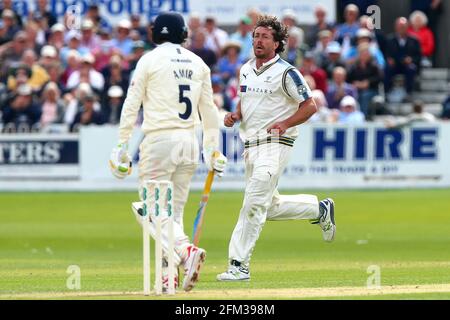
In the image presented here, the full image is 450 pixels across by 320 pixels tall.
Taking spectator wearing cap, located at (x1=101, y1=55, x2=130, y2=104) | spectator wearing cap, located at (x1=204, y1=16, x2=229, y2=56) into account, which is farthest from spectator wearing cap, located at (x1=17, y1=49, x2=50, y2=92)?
spectator wearing cap, located at (x1=204, y1=16, x2=229, y2=56)

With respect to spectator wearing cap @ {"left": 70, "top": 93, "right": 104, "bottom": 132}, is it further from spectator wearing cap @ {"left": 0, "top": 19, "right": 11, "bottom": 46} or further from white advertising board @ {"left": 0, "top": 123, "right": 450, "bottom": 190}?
spectator wearing cap @ {"left": 0, "top": 19, "right": 11, "bottom": 46}

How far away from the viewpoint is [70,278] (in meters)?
10.8

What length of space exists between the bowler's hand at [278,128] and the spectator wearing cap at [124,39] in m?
14.3

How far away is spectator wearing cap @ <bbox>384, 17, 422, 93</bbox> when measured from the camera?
2472cm

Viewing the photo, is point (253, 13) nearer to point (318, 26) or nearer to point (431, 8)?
point (318, 26)

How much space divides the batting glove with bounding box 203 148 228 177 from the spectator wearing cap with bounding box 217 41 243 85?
42.7 ft

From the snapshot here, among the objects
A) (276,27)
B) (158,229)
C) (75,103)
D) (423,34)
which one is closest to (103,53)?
(75,103)

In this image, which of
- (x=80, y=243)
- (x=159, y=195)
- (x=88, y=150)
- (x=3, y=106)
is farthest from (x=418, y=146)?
(x=159, y=195)

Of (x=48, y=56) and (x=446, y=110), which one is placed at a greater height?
(x=48, y=56)

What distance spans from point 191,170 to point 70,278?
4.56ft

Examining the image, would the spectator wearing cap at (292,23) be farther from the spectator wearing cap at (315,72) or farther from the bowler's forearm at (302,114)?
the bowler's forearm at (302,114)

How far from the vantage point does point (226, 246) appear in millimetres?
14914

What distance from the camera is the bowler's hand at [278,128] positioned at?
10656 millimetres

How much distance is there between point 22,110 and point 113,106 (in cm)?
162
